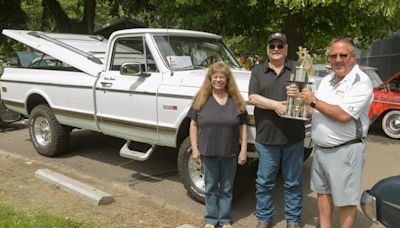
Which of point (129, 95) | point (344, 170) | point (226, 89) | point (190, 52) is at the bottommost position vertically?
point (344, 170)

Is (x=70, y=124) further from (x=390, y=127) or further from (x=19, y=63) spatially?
(x=390, y=127)

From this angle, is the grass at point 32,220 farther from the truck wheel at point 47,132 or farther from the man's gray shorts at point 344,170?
the truck wheel at point 47,132

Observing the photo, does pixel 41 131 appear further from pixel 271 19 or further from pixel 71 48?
pixel 271 19

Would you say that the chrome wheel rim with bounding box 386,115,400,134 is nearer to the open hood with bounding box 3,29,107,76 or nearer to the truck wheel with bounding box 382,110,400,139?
the truck wheel with bounding box 382,110,400,139

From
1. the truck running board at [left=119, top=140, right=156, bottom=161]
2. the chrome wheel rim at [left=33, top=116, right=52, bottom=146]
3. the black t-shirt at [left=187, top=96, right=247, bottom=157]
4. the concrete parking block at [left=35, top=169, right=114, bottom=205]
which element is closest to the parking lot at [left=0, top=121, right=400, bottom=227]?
the chrome wheel rim at [left=33, top=116, right=52, bottom=146]

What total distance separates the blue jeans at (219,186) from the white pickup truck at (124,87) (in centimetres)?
50

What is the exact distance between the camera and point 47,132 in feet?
24.1

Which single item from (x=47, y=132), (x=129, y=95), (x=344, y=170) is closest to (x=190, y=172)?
(x=129, y=95)

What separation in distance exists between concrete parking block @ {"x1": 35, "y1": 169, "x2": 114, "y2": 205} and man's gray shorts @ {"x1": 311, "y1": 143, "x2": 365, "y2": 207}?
2.64 meters

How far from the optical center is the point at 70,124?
269 inches

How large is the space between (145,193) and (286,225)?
1913 millimetres

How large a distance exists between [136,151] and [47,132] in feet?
6.83

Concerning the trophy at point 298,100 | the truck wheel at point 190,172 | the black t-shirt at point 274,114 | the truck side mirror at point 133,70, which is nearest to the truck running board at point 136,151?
the truck wheel at point 190,172

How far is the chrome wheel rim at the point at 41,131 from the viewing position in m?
7.29
